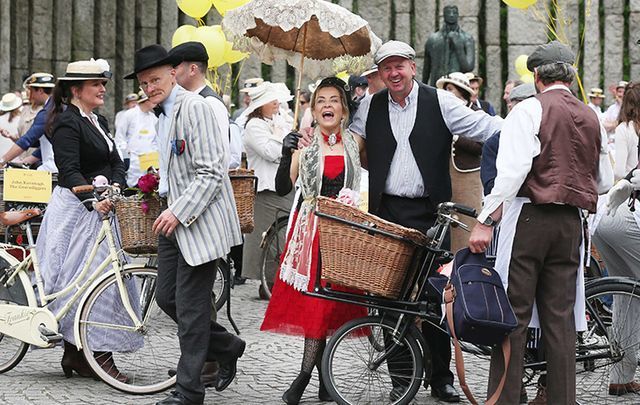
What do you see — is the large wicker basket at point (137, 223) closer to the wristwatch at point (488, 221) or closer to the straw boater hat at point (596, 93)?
the wristwatch at point (488, 221)

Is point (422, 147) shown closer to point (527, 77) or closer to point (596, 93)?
point (527, 77)

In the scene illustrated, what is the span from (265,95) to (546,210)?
551 centimetres

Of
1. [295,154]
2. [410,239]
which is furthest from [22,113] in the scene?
[410,239]

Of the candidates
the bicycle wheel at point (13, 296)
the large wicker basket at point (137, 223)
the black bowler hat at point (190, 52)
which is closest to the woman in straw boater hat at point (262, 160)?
the bicycle wheel at point (13, 296)

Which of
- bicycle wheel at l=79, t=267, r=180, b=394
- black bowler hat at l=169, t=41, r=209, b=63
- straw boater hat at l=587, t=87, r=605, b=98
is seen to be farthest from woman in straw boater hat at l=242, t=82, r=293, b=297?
straw boater hat at l=587, t=87, r=605, b=98

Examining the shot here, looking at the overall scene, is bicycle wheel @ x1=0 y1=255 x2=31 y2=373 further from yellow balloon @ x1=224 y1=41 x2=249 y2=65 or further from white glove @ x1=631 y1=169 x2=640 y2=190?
yellow balloon @ x1=224 y1=41 x2=249 y2=65

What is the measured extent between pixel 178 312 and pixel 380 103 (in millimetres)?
1624

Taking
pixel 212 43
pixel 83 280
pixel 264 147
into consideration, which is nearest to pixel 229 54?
pixel 212 43

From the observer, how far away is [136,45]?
68.5 feet

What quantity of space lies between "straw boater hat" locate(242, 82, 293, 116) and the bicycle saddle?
342cm

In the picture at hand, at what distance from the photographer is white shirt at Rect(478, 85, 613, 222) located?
6.08 m

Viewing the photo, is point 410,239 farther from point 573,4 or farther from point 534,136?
point 573,4

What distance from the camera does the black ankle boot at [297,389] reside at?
709 cm

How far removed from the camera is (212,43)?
1311 centimetres
